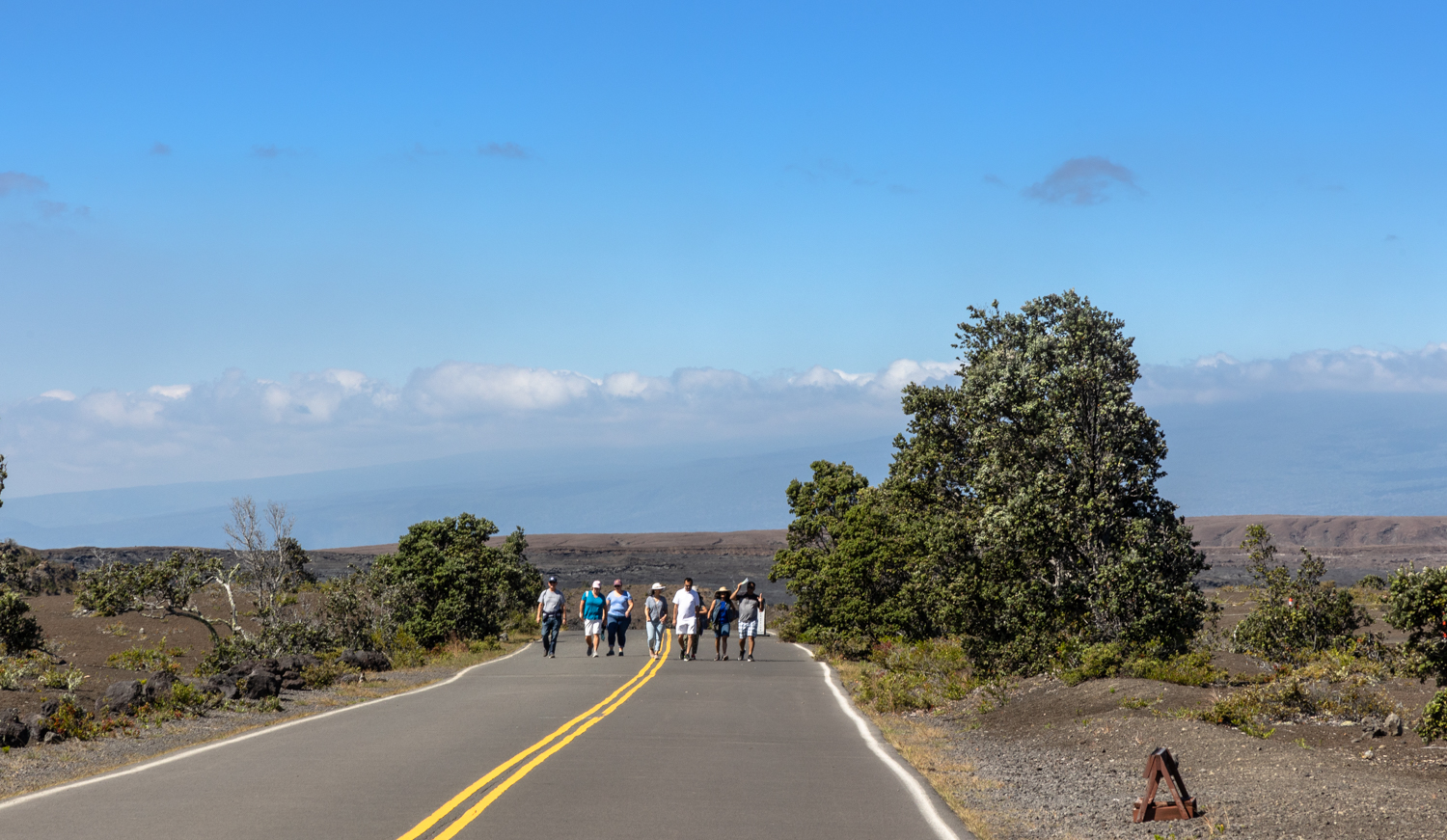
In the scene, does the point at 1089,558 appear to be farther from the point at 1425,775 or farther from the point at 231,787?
the point at 231,787

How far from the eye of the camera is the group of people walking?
91.4 feet

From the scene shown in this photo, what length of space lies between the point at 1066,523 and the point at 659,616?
13138 mm

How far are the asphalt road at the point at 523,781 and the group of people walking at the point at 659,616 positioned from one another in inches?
385

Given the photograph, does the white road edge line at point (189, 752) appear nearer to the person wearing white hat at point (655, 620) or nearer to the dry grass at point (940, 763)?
the dry grass at point (940, 763)

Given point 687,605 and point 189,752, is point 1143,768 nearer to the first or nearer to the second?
point 189,752

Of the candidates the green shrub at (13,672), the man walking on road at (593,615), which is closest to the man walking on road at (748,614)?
the man walking on road at (593,615)

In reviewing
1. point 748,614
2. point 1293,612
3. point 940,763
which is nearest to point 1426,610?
point 940,763

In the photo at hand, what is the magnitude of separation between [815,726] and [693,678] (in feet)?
23.1

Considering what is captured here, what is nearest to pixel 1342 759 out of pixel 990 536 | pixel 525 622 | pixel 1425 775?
pixel 1425 775

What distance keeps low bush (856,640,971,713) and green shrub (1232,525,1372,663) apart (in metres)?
5.89

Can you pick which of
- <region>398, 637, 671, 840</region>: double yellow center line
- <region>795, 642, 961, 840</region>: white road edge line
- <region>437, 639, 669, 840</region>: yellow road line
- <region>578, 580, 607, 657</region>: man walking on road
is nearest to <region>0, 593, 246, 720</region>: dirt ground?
<region>578, 580, 607, 657</region>: man walking on road

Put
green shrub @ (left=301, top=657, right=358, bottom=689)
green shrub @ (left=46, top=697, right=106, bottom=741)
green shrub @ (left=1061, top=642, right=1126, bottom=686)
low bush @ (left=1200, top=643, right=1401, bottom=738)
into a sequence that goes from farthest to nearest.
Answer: green shrub @ (left=301, top=657, right=358, bottom=689) < green shrub @ (left=1061, top=642, right=1126, bottom=686) < low bush @ (left=1200, top=643, right=1401, bottom=738) < green shrub @ (left=46, top=697, right=106, bottom=741)

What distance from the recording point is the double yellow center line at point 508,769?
8656 mm

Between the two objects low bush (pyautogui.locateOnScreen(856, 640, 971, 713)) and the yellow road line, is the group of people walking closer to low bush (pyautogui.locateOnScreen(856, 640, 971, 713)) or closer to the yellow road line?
low bush (pyautogui.locateOnScreen(856, 640, 971, 713))
